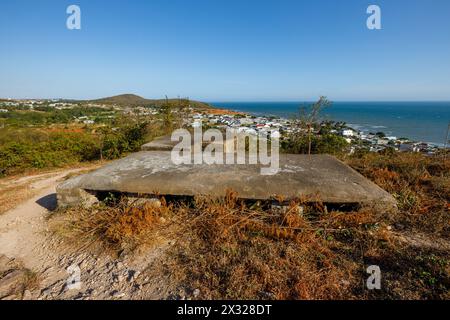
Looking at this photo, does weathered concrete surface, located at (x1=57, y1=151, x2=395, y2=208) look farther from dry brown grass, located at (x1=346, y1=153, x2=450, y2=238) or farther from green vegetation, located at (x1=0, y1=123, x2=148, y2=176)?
green vegetation, located at (x1=0, y1=123, x2=148, y2=176)

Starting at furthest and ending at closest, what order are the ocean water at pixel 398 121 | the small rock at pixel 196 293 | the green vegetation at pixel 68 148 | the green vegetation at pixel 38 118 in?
the green vegetation at pixel 38 118, the ocean water at pixel 398 121, the green vegetation at pixel 68 148, the small rock at pixel 196 293

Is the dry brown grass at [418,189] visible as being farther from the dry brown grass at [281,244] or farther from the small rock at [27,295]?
the small rock at [27,295]

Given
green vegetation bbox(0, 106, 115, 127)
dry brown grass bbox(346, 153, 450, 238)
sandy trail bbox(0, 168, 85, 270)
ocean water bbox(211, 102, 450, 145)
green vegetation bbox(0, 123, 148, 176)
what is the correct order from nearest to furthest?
sandy trail bbox(0, 168, 85, 270), dry brown grass bbox(346, 153, 450, 238), green vegetation bbox(0, 123, 148, 176), ocean water bbox(211, 102, 450, 145), green vegetation bbox(0, 106, 115, 127)

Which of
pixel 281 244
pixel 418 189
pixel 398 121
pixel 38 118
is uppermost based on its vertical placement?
pixel 38 118

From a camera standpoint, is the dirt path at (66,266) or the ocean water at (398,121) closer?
the dirt path at (66,266)

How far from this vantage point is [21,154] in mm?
8023

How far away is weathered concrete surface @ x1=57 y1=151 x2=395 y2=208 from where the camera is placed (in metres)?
3.07

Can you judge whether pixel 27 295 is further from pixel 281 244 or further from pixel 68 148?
pixel 68 148

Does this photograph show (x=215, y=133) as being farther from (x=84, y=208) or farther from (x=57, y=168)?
(x=57, y=168)

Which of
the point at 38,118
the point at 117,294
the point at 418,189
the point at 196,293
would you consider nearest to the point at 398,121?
the point at 418,189

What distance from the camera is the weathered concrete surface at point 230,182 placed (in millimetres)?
3070

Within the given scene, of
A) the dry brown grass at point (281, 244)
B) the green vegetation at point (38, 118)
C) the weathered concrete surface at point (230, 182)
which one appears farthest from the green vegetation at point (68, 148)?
the green vegetation at point (38, 118)

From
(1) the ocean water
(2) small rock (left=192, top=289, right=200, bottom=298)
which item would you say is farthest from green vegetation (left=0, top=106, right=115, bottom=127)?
(2) small rock (left=192, top=289, right=200, bottom=298)

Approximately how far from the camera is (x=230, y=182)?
3336mm
